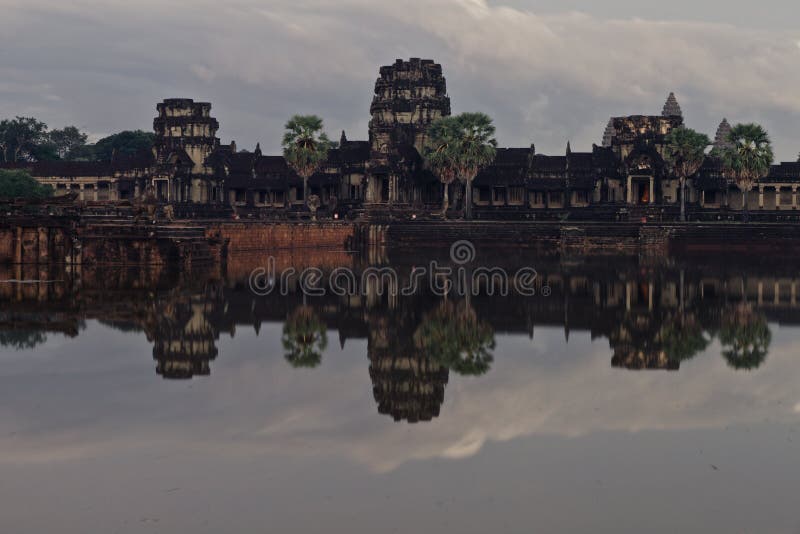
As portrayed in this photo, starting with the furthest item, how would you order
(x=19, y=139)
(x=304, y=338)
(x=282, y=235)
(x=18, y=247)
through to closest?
(x=19, y=139)
(x=282, y=235)
(x=18, y=247)
(x=304, y=338)

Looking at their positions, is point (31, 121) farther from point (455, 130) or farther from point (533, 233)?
point (533, 233)

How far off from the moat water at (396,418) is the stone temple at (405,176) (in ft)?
237

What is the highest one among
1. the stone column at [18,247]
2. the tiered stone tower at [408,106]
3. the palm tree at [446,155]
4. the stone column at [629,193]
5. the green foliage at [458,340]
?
the tiered stone tower at [408,106]

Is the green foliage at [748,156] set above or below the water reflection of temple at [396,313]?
above

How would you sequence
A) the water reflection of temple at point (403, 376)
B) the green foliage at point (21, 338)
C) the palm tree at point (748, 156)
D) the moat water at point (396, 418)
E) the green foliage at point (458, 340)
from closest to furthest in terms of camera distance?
1. the moat water at point (396, 418)
2. the water reflection of temple at point (403, 376)
3. the green foliage at point (458, 340)
4. the green foliage at point (21, 338)
5. the palm tree at point (748, 156)

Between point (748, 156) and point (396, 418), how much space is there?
87.7 metres

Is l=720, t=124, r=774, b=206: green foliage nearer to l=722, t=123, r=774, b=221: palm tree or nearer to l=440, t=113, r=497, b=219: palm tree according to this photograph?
l=722, t=123, r=774, b=221: palm tree

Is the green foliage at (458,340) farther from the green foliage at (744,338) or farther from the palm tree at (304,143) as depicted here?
the palm tree at (304,143)

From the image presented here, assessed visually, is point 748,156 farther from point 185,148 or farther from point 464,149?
point 185,148

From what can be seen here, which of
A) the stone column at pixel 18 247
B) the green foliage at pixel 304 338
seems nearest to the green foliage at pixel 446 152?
the stone column at pixel 18 247

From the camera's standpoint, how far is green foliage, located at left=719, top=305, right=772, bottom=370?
2498cm

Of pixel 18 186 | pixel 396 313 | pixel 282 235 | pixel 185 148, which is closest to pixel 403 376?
pixel 396 313

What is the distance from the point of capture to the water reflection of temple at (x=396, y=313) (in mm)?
24203

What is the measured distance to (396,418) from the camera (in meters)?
18.0
